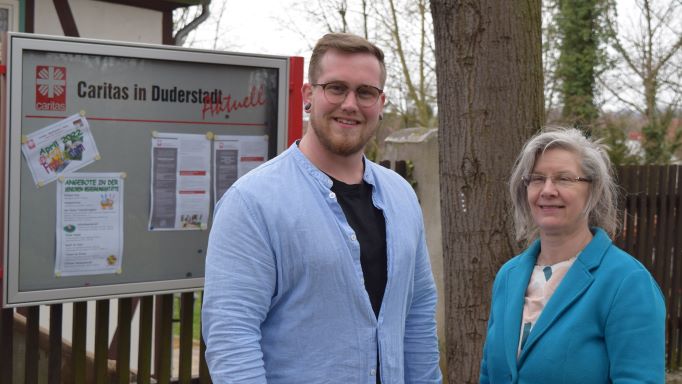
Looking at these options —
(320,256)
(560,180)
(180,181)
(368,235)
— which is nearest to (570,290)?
(560,180)

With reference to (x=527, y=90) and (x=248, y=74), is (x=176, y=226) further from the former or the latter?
(x=527, y=90)

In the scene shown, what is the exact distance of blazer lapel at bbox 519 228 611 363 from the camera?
229 centimetres

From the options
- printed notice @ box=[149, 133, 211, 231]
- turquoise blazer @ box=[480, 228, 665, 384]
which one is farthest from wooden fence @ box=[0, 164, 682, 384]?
turquoise blazer @ box=[480, 228, 665, 384]

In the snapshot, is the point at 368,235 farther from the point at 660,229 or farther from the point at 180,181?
the point at 660,229

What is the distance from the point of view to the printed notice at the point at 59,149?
12.0 feet

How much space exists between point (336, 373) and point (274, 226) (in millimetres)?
439

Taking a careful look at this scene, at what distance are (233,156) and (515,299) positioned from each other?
6.95ft

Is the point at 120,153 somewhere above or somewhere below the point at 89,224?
above

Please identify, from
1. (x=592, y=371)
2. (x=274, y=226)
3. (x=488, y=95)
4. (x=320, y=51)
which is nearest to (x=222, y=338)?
(x=274, y=226)

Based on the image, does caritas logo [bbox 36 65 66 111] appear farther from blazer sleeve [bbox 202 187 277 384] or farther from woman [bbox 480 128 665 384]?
woman [bbox 480 128 665 384]

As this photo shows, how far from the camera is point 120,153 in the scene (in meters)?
3.92

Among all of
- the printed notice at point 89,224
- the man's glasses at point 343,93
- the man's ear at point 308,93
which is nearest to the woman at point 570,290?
the man's glasses at point 343,93

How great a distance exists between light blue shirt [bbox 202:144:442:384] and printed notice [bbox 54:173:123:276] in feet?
5.96

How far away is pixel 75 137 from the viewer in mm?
3762
